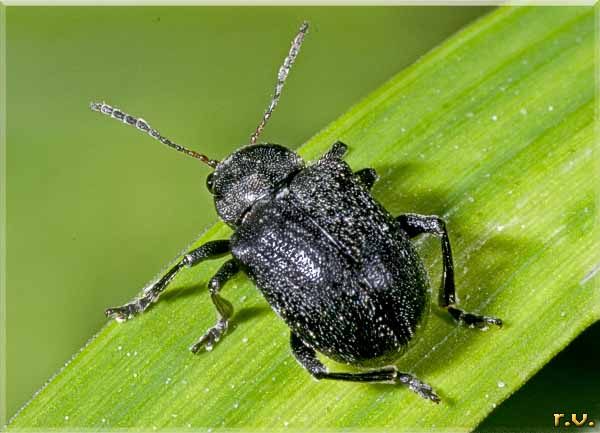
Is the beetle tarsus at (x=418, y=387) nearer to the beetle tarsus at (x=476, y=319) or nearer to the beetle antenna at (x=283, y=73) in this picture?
the beetle tarsus at (x=476, y=319)

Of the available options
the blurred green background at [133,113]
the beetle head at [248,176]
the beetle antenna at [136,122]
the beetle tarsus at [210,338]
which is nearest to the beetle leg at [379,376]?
the beetle tarsus at [210,338]

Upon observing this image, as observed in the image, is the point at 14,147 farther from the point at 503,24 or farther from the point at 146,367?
the point at 503,24

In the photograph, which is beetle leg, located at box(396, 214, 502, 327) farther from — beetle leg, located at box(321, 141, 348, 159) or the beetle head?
the beetle head

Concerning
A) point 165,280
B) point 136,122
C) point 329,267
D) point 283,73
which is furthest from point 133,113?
point 329,267

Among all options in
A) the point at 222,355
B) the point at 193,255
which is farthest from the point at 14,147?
the point at 222,355

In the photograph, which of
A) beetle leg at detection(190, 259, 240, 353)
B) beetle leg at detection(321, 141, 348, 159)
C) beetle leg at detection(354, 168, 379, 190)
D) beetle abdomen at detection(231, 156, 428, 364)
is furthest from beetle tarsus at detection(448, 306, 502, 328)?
beetle leg at detection(190, 259, 240, 353)

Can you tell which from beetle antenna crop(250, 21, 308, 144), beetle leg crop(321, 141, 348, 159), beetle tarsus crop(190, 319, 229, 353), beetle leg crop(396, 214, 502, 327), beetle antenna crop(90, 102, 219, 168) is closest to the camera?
beetle leg crop(396, 214, 502, 327)
